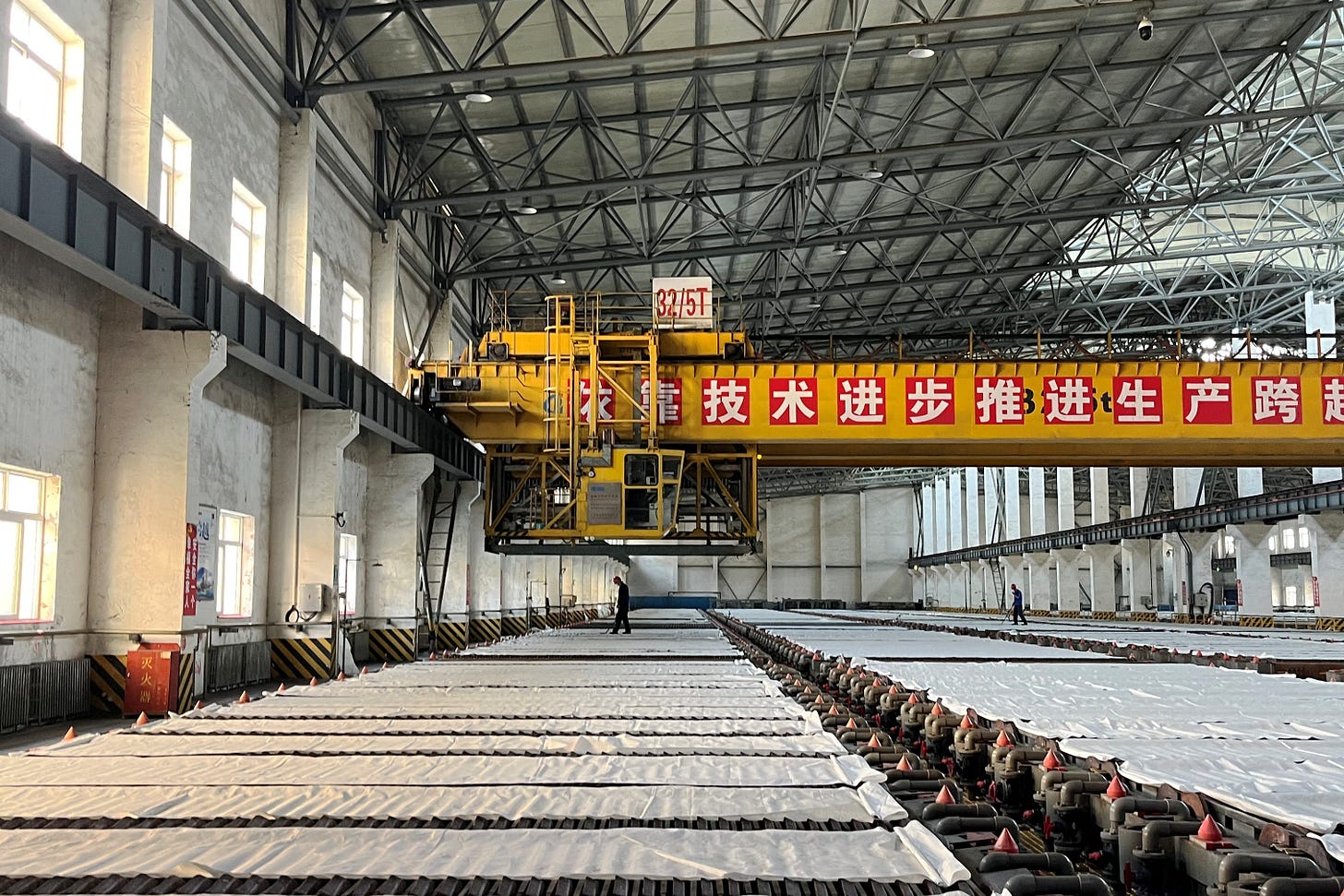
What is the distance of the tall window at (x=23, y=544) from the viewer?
384 inches

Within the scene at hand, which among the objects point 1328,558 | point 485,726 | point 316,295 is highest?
point 316,295

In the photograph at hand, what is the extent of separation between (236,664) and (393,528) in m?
5.90

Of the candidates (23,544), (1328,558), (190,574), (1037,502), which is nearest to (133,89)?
(23,544)

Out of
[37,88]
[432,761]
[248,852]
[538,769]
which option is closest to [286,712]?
[432,761]

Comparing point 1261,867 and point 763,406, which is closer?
point 1261,867

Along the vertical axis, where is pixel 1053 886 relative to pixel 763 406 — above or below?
below

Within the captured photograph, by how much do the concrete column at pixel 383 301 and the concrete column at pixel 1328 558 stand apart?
21.7 m

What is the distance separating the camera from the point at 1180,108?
23.6 metres

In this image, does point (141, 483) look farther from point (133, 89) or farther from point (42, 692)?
point (133, 89)

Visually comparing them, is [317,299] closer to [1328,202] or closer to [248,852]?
[248,852]

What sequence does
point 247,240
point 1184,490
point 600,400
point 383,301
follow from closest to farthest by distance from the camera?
point 247,240, point 600,400, point 383,301, point 1184,490

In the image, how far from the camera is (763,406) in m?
17.6

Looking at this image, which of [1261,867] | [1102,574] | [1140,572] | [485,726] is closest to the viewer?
[1261,867]

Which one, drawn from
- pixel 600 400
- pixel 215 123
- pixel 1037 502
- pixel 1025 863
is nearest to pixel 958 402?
pixel 600 400
